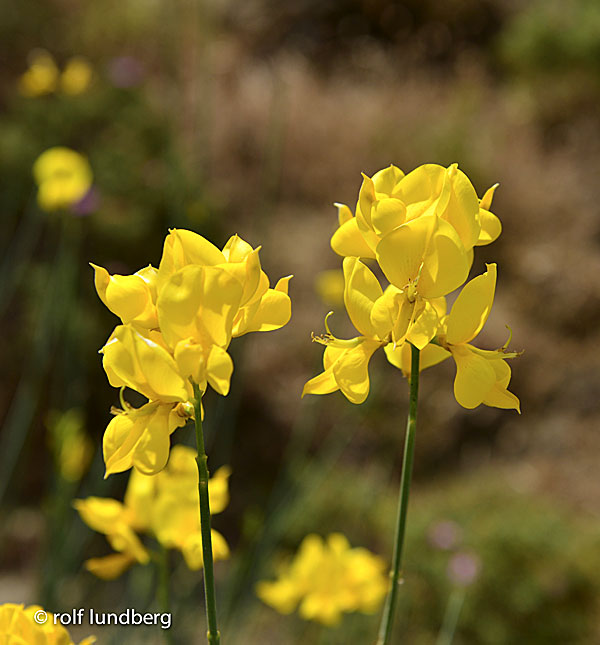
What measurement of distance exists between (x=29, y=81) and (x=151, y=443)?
1122mm

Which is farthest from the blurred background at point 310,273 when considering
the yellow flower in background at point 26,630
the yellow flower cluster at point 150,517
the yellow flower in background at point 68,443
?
the yellow flower in background at point 26,630

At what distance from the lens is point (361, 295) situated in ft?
1.04

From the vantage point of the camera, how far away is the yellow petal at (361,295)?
0.32 meters

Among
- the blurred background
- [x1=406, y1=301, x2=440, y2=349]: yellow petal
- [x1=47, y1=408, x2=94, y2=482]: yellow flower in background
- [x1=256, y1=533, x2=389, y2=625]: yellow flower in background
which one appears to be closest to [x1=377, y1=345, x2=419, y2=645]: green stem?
[x1=406, y1=301, x2=440, y2=349]: yellow petal

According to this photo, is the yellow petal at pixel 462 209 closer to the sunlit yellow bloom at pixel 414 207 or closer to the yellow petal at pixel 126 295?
→ the sunlit yellow bloom at pixel 414 207

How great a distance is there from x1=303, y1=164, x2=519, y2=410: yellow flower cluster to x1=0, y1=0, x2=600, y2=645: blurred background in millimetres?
381

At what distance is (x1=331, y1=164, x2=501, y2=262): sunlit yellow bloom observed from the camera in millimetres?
294

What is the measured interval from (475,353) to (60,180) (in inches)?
44.1

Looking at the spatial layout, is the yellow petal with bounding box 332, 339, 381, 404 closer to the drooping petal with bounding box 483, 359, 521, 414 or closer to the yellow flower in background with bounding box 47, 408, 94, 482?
the drooping petal with bounding box 483, 359, 521, 414

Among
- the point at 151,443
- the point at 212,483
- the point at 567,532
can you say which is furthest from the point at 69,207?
the point at 567,532

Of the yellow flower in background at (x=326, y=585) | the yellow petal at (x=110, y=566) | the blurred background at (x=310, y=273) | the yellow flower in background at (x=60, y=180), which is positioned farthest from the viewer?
the blurred background at (x=310, y=273)

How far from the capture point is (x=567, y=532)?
1.73 m

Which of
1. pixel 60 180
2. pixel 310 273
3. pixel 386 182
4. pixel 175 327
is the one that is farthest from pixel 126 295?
pixel 310 273

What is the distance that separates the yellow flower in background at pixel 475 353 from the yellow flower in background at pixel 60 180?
1.04 m
